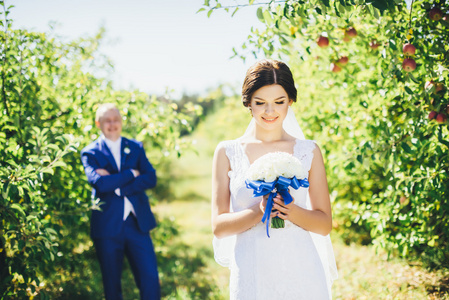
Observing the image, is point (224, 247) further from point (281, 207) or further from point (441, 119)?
point (441, 119)

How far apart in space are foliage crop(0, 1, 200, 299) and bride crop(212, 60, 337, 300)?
62.0 inches

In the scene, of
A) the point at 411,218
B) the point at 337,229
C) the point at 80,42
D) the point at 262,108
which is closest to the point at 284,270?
the point at 262,108

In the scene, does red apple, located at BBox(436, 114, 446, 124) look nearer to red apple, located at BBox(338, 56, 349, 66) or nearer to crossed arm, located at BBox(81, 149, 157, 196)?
red apple, located at BBox(338, 56, 349, 66)

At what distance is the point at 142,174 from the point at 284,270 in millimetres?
2185

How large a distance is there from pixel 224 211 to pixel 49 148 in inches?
90.7

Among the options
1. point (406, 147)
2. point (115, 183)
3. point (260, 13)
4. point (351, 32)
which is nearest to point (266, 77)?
point (260, 13)

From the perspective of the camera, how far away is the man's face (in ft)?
12.7

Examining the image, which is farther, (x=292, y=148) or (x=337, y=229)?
(x=337, y=229)

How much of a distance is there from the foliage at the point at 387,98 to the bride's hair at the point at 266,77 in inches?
19.2

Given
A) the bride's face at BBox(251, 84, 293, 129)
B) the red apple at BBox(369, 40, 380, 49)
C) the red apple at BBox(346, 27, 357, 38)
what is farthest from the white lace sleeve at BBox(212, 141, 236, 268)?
the red apple at BBox(369, 40, 380, 49)

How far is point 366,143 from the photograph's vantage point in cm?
315

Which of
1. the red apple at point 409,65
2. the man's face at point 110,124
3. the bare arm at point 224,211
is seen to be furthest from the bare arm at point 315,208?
the man's face at point 110,124

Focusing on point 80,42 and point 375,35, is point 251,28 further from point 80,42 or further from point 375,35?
point 80,42

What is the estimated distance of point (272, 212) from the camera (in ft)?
6.63
